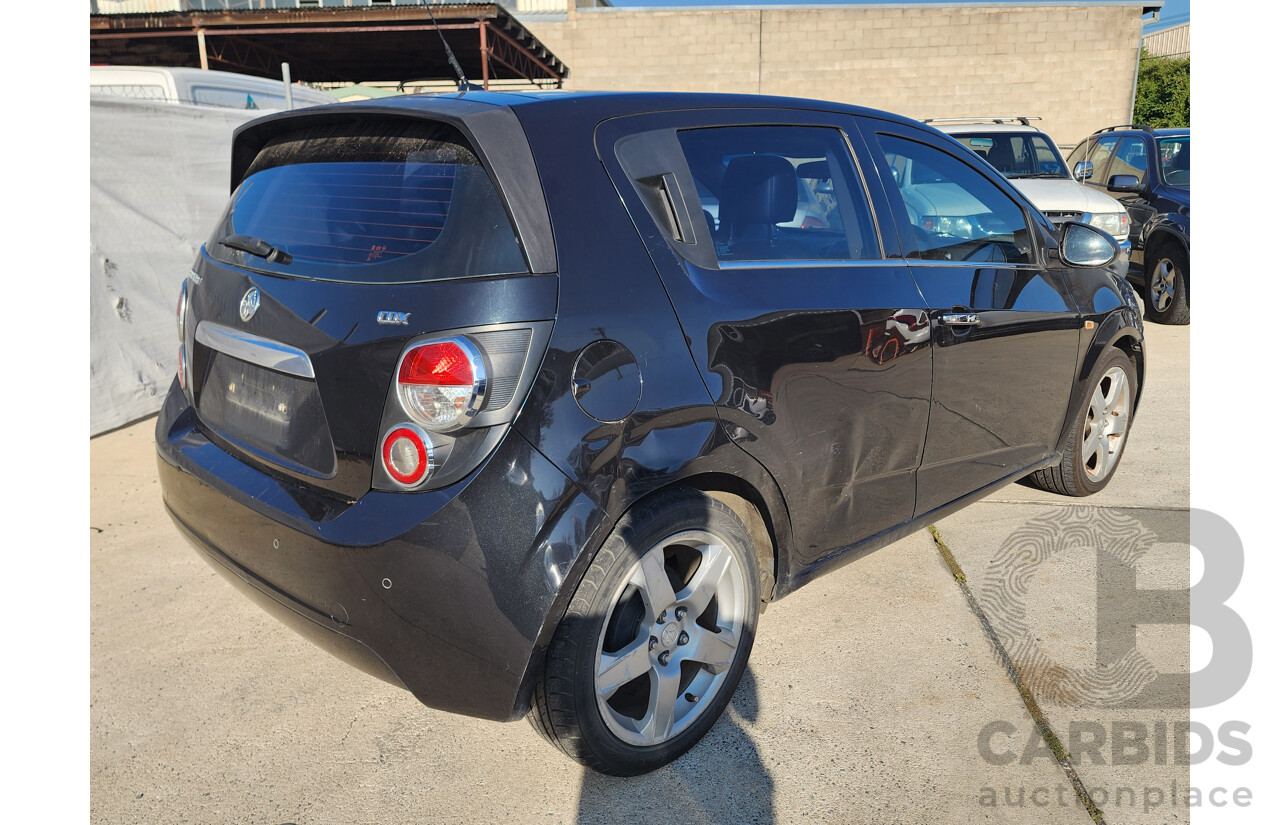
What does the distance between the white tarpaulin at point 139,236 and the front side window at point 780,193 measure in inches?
166

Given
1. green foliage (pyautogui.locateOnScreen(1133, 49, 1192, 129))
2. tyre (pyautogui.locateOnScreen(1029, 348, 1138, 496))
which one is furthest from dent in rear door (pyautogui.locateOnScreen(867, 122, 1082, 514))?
green foliage (pyautogui.locateOnScreen(1133, 49, 1192, 129))

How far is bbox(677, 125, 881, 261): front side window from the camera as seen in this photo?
2.47m

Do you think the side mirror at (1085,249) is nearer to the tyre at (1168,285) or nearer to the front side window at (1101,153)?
the tyre at (1168,285)

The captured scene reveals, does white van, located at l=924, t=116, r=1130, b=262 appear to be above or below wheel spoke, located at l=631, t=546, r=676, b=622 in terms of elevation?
above

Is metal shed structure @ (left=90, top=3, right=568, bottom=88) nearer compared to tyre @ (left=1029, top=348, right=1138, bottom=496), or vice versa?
tyre @ (left=1029, top=348, right=1138, bottom=496)

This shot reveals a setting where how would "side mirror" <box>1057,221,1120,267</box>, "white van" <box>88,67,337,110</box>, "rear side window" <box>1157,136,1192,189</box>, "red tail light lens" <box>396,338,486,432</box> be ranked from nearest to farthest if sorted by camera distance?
"red tail light lens" <box>396,338,486,432</box>, "side mirror" <box>1057,221,1120,267</box>, "white van" <box>88,67,337,110</box>, "rear side window" <box>1157,136,1192,189</box>

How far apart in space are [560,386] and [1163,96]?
2828 centimetres

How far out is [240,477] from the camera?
2.30 m

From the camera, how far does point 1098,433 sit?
13.6ft

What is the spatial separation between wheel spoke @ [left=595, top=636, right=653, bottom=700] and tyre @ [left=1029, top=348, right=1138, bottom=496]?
255 cm

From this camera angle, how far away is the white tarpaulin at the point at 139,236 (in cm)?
514

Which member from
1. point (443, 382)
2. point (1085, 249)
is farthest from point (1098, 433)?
point (443, 382)

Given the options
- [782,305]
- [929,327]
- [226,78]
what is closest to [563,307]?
[782,305]

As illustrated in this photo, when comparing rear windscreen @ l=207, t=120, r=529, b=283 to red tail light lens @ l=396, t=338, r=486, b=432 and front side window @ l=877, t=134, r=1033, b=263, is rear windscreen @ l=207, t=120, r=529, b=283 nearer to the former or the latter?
red tail light lens @ l=396, t=338, r=486, b=432
